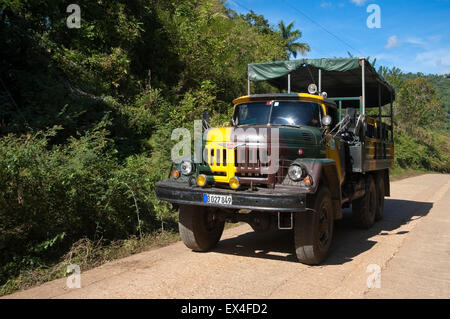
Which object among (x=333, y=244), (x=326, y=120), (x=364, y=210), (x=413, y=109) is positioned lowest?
(x=333, y=244)

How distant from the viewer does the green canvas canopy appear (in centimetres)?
820

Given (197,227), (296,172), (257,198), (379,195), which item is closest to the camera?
(257,198)

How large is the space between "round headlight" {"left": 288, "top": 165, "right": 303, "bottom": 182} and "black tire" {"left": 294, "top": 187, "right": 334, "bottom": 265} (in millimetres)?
429

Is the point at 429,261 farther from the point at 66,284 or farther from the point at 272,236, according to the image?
the point at 66,284

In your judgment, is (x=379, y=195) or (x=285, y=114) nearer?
(x=285, y=114)

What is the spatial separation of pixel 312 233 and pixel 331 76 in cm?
553

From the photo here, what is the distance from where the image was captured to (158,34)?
1590 centimetres

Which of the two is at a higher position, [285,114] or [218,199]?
[285,114]

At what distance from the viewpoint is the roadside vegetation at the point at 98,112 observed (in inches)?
210

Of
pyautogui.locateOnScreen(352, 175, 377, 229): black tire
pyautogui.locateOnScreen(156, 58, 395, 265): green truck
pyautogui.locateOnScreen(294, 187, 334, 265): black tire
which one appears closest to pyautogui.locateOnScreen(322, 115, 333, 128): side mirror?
pyautogui.locateOnScreen(156, 58, 395, 265): green truck

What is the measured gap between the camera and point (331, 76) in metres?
9.57

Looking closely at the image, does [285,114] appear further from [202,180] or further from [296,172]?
[202,180]

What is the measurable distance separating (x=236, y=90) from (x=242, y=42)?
3960 mm

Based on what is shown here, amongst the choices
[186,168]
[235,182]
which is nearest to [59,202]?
[186,168]
